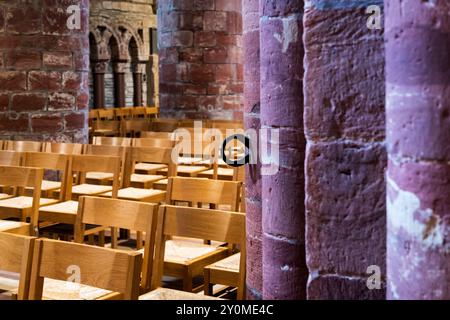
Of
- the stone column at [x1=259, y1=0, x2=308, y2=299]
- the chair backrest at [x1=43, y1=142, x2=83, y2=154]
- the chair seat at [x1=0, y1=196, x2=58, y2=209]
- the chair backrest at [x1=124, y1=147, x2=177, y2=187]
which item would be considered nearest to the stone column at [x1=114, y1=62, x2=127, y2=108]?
the chair backrest at [x1=43, y1=142, x2=83, y2=154]

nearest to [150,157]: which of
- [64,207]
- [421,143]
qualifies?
[64,207]

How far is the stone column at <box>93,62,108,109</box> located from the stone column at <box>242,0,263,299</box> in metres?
13.4

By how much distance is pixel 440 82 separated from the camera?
1.28 metres

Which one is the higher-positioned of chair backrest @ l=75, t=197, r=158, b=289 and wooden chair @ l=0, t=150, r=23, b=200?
wooden chair @ l=0, t=150, r=23, b=200

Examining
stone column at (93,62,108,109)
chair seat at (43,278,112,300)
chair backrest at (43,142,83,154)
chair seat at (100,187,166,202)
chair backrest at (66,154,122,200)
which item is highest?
stone column at (93,62,108,109)

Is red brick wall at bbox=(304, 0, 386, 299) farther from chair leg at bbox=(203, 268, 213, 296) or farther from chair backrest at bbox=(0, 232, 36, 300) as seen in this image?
chair leg at bbox=(203, 268, 213, 296)

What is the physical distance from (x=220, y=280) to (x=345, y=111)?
1689 mm

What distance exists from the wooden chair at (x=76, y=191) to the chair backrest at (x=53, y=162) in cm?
3

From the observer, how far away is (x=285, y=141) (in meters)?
1.85

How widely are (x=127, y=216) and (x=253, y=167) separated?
0.94m

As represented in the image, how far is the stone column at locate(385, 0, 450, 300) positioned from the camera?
1.28 m

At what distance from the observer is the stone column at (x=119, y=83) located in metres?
16.0

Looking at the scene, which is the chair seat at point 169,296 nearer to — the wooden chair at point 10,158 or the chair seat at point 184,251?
the chair seat at point 184,251
